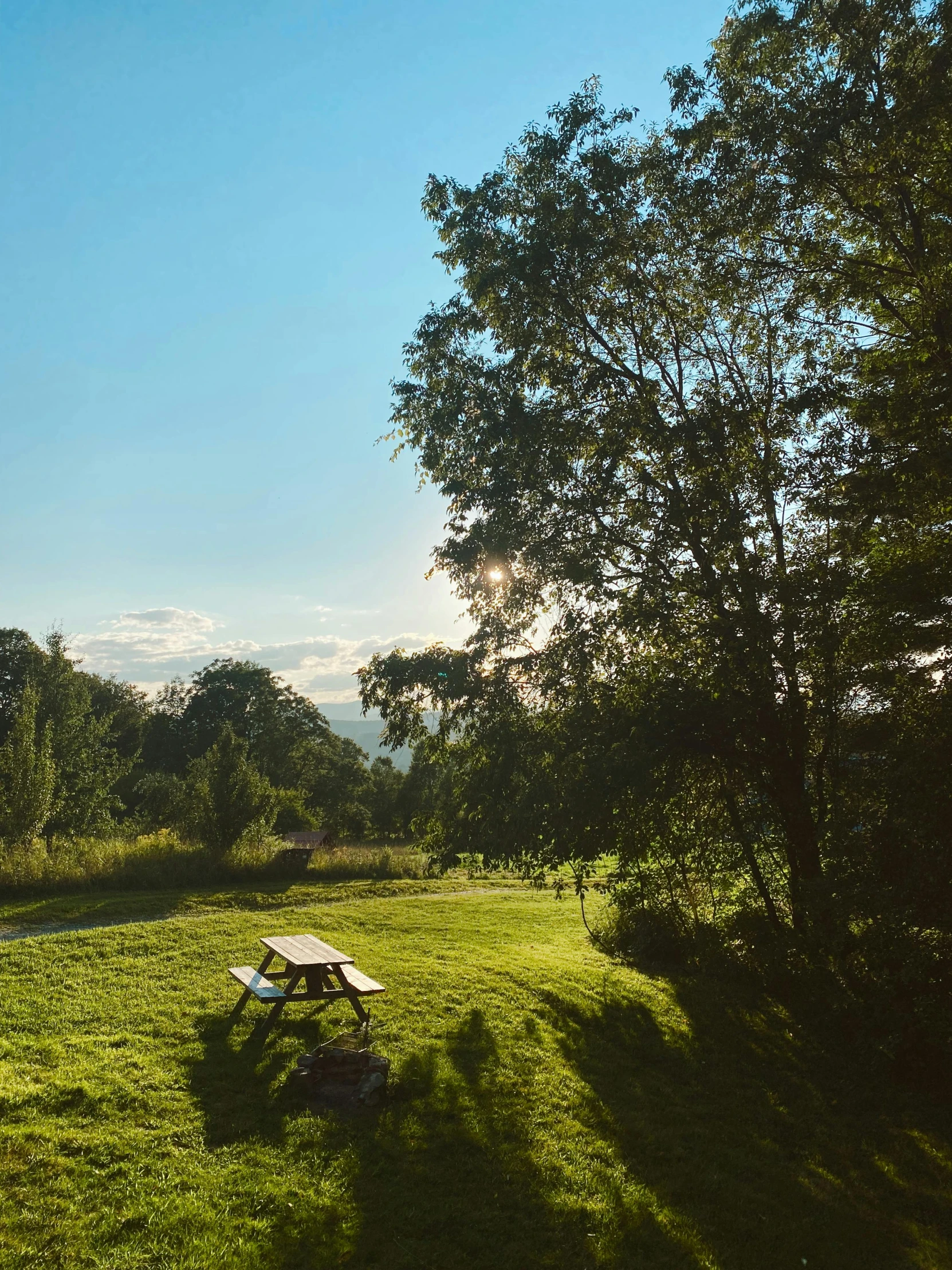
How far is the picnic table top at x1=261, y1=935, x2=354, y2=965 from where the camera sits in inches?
304

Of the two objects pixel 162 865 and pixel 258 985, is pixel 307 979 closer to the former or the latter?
pixel 258 985

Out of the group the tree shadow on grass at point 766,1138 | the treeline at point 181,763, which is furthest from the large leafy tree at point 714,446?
the treeline at point 181,763

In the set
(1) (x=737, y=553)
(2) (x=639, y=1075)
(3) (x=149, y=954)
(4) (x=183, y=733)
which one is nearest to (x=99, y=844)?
(3) (x=149, y=954)

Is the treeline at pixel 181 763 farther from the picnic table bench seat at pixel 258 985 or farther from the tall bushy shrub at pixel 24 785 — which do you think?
the picnic table bench seat at pixel 258 985

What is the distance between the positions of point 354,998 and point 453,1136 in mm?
2257

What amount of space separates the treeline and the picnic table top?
8.85ft

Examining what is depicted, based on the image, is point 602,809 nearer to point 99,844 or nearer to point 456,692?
point 456,692

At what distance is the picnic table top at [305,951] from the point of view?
25.3ft

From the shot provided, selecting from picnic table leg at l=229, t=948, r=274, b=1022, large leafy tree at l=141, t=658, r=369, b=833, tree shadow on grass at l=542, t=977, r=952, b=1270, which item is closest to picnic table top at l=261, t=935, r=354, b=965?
picnic table leg at l=229, t=948, r=274, b=1022

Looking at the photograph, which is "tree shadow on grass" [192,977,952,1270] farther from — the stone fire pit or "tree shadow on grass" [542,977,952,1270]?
the stone fire pit

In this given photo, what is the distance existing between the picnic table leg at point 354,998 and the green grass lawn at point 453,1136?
1.06 ft

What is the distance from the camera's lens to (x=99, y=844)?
18688mm

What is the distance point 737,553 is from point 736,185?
4.52 metres

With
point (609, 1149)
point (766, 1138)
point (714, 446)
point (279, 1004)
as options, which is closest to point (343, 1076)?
point (279, 1004)
